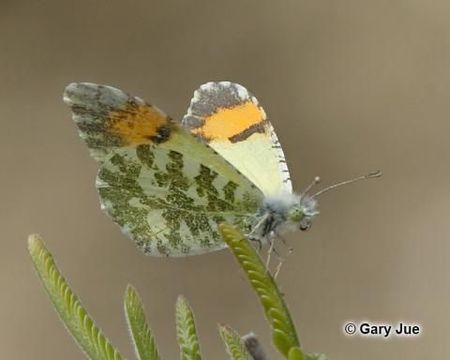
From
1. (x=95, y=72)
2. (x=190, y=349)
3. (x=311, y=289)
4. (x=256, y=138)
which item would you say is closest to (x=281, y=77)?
(x=95, y=72)

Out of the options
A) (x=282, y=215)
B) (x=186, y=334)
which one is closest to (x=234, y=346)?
(x=186, y=334)

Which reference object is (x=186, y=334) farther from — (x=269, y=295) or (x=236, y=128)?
(x=236, y=128)

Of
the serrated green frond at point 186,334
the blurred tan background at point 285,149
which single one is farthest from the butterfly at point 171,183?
the blurred tan background at point 285,149

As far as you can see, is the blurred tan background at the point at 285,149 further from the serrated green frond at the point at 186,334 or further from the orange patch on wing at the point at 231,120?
the serrated green frond at the point at 186,334

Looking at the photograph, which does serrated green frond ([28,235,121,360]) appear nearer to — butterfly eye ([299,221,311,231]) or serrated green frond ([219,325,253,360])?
serrated green frond ([219,325,253,360])

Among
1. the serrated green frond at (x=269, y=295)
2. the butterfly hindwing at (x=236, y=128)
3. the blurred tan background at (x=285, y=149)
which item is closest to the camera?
the serrated green frond at (x=269, y=295)
